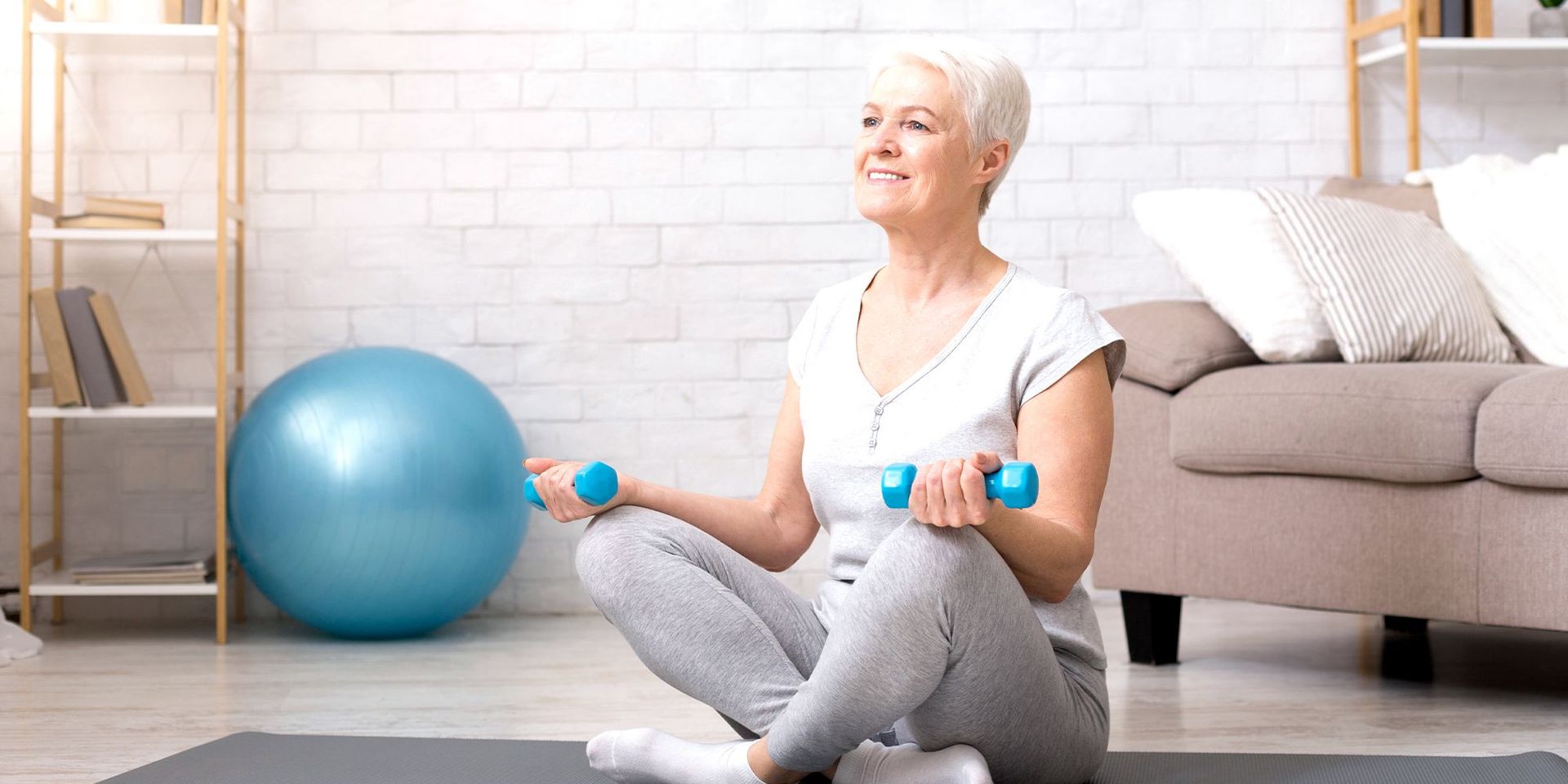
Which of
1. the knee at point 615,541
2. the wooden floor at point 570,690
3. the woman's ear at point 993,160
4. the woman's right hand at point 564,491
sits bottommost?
the wooden floor at point 570,690

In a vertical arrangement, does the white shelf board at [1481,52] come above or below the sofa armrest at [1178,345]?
above

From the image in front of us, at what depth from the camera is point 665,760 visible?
1.50 metres

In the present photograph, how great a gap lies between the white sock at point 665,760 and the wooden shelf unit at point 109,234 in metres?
1.65

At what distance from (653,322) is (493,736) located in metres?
1.38

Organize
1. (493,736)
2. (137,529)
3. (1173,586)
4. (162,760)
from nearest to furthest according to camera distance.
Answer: (162,760) → (493,736) → (1173,586) → (137,529)

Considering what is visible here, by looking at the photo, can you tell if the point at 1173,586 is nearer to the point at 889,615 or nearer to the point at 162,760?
the point at 889,615

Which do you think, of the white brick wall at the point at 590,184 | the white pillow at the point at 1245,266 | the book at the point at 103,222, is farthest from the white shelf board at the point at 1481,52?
the book at the point at 103,222

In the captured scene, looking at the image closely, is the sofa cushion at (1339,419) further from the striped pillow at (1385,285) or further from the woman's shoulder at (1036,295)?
the woman's shoulder at (1036,295)

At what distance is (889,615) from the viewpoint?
1315 millimetres

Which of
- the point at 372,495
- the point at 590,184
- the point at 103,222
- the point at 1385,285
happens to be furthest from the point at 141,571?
the point at 1385,285

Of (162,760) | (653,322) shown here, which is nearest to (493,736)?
(162,760)

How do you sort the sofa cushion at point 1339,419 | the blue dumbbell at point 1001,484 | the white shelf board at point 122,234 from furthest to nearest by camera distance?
the white shelf board at point 122,234, the sofa cushion at point 1339,419, the blue dumbbell at point 1001,484

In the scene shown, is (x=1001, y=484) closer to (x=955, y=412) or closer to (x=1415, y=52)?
(x=955, y=412)

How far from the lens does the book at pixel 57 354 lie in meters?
2.93
